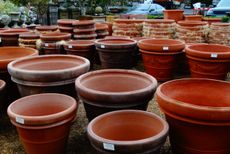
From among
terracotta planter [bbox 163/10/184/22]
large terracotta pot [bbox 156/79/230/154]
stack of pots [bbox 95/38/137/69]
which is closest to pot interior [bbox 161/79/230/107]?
large terracotta pot [bbox 156/79/230/154]

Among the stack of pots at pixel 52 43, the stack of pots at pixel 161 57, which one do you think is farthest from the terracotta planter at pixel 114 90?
the stack of pots at pixel 52 43

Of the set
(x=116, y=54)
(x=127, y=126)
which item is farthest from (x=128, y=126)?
(x=116, y=54)

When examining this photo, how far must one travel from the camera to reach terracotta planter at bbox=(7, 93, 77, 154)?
1.97m

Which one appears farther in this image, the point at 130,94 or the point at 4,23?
the point at 4,23

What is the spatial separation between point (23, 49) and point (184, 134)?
99.5 inches

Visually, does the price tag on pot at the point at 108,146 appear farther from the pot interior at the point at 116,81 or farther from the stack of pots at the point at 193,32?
the stack of pots at the point at 193,32

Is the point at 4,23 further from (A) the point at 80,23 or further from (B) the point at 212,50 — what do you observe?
(B) the point at 212,50

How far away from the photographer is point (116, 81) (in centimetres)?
264

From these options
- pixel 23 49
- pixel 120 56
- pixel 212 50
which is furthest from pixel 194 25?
pixel 23 49

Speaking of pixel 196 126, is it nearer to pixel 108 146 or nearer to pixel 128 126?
pixel 128 126

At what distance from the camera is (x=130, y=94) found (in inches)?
81.9

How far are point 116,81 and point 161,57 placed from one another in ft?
4.12

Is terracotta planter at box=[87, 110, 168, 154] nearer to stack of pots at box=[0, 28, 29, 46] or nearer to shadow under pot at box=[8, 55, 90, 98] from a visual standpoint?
shadow under pot at box=[8, 55, 90, 98]

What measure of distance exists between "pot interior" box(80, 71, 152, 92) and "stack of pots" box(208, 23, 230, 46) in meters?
2.59
